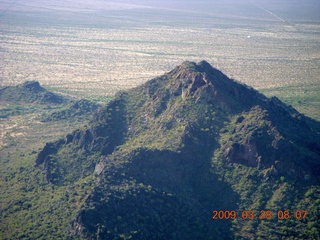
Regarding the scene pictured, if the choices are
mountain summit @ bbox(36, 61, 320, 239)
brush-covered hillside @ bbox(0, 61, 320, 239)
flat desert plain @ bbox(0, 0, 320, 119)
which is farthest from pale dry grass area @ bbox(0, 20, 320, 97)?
brush-covered hillside @ bbox(0, 61, 320, 239)

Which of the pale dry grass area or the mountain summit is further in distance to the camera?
the pale dry grass area

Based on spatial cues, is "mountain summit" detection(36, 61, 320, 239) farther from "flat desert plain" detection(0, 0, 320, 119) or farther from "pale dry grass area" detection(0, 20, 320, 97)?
"pale dry grass area" detection(0, 20, 320, 97)

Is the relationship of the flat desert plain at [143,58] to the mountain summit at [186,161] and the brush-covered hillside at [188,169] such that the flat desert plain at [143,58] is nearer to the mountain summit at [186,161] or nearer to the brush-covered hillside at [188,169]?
the mountain summit at [186,161]
